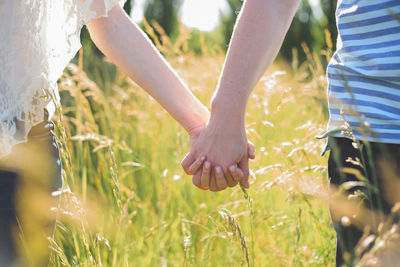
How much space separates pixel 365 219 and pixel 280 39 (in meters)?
0.55

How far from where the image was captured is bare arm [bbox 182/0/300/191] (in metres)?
1.23

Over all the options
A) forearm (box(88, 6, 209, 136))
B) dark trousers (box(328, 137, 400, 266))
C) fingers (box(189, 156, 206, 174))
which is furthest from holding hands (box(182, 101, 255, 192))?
dark trousers (box(328, 137, 400, 266))

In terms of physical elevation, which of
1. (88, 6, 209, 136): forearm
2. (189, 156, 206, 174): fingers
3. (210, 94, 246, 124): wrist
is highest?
(88, 6, 209, 136): forearm

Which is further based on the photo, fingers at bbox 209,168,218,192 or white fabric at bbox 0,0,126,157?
fingers at bbox 209,168,218,192

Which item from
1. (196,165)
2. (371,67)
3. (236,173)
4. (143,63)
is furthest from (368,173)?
(143,63)

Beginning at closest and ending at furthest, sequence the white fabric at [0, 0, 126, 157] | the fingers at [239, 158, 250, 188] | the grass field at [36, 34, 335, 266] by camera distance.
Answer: the white fabric at [0, 0, 126, 157], the fingers at [239, 158, 250, 188], the grass field at [36, 34, 335, 266]

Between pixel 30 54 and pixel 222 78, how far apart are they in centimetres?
49

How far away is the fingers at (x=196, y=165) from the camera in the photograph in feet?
4.34

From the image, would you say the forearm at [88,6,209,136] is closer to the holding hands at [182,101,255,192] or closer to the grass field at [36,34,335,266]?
the holding hands at [182,101,255,192]

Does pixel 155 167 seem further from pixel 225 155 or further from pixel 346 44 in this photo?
pixel 346 44

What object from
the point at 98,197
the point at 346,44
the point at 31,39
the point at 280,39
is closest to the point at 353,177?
the point at 346,44

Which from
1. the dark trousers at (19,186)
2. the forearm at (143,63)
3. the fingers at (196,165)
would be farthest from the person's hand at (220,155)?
the dark trousers at (19,186)

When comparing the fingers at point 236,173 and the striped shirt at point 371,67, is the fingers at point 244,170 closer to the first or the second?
the fingers at point 236,173

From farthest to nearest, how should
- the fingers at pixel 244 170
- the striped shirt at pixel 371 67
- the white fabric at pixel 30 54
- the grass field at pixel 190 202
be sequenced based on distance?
the grass field at pixel 190 202, the fingers at pixel 244 170, the white fabric at pixel 30 54, the striped shirt at pixel 371 67
